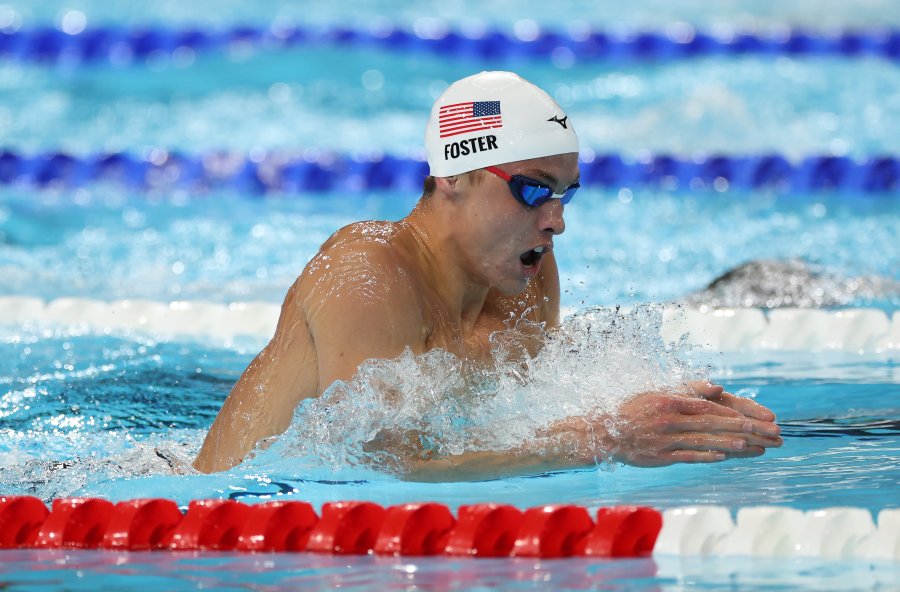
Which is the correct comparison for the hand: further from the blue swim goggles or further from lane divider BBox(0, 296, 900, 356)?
lane divider BBox(0, 296, 900, 356)

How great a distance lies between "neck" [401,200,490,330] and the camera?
2.76m

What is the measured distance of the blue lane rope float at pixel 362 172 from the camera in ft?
22.7

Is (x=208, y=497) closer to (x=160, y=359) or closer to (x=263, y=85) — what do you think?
(x=160, y=359)

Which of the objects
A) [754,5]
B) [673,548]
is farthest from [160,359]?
[754,5]

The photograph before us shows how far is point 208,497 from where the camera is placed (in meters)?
2.78

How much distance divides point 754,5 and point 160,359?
870 cm

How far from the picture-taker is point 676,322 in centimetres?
426

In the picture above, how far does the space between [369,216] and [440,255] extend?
12.7ft

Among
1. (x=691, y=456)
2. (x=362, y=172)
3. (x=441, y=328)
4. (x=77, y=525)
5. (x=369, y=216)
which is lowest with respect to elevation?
(x=77, y=525)

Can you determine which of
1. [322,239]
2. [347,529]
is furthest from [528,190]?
[322,239]

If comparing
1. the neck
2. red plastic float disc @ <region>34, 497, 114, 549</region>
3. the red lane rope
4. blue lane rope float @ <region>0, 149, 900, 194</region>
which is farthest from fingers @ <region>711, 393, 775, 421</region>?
blue lane rope float @ <region>0, 149, 900, 194</region>

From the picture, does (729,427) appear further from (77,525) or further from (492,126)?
(77,525)

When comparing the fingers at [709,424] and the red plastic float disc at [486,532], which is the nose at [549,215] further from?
the red plastic float disc at [486,532]

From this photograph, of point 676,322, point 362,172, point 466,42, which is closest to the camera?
point 676,322
